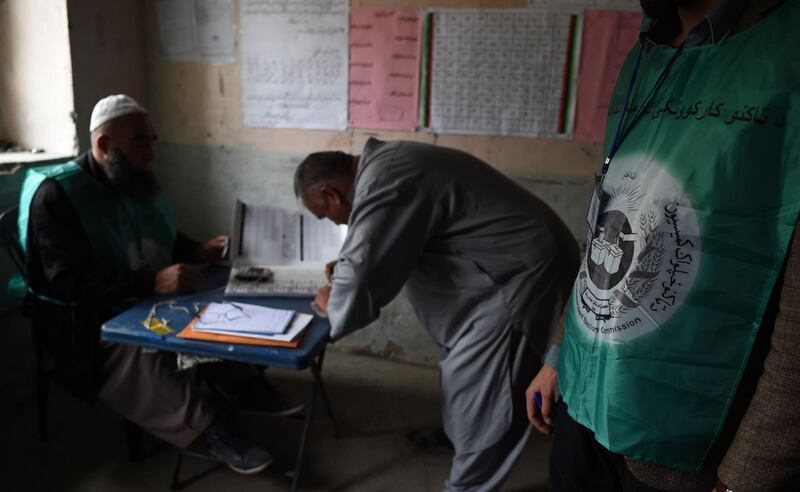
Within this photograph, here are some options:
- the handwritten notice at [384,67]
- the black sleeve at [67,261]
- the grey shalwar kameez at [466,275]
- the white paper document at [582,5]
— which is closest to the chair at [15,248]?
the black sleeve at [67,261]

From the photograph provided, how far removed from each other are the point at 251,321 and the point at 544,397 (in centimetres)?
94

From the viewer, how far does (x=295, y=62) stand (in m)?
2.91

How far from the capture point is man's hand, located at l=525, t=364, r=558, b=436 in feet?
3.74

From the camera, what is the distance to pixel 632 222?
809mm

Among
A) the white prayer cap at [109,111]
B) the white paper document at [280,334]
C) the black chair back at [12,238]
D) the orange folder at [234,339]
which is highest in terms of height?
the white prayer cap at [109,111]

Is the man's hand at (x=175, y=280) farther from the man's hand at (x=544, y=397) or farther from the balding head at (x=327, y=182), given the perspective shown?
the man's hand at (x=544, y=397)

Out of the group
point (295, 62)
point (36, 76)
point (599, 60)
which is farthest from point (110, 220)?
point (599, 60)

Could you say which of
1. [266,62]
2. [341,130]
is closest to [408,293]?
[341,130]

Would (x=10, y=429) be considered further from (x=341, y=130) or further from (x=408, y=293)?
(x=341, y=130)

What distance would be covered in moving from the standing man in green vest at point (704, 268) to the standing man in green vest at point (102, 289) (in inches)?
63.1

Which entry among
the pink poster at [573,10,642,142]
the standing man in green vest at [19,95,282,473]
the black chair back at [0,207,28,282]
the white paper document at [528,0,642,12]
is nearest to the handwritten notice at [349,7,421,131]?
the white paper document at [528,0,642,12]

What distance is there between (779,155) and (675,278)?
0.20 meters

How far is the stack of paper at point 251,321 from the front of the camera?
1605mm

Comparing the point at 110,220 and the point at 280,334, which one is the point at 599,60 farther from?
the point at 110,220
